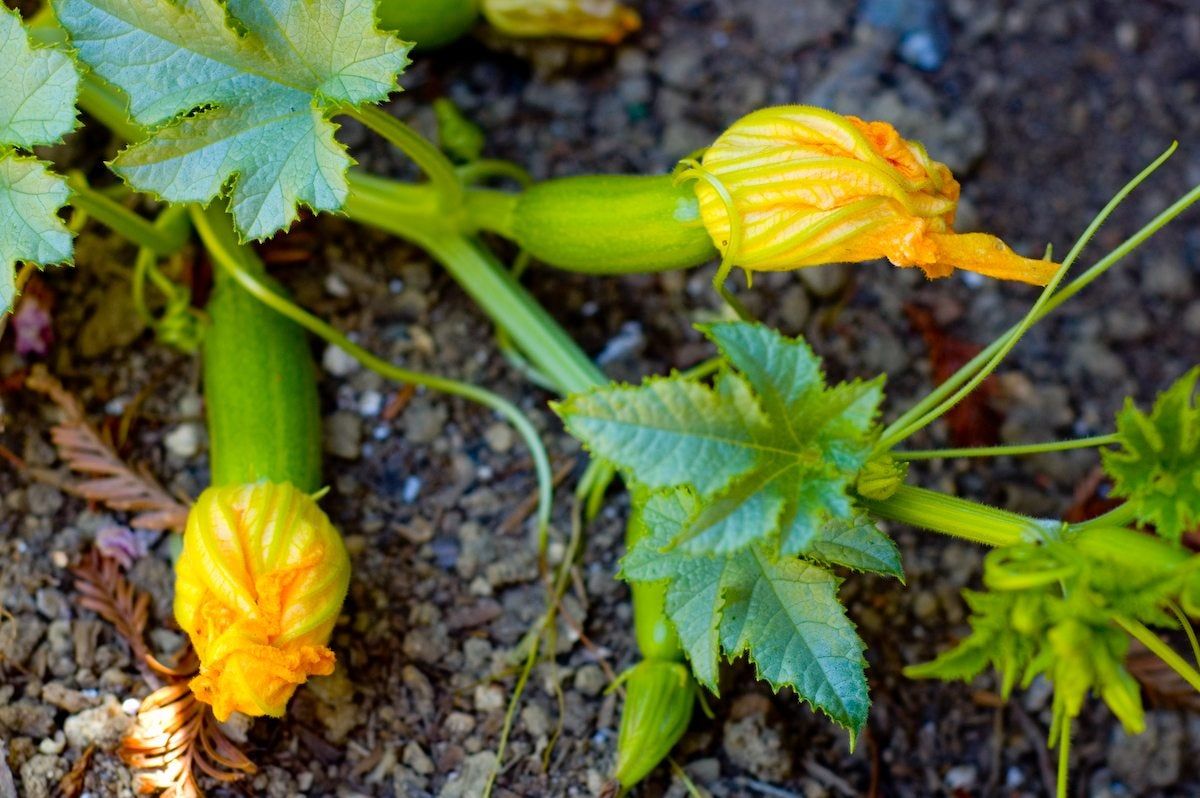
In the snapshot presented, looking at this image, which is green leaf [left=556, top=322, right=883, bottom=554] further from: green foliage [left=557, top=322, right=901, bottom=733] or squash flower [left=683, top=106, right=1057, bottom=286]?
squash flower [left=683, top=106, right=1057, bottom=286]

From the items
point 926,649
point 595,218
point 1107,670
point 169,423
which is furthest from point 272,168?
point 926,649

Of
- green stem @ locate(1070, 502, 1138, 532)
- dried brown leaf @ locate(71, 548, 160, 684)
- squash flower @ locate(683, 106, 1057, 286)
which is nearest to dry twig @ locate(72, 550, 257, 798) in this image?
dried brown leaf @ locate(71, 548, 160, 684)

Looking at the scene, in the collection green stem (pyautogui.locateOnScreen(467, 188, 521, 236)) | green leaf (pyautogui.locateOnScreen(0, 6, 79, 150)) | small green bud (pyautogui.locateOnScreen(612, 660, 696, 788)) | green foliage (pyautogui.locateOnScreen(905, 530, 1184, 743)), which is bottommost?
small green bud (pyautogui.locateOnScreen(612, 660, 696, 788))

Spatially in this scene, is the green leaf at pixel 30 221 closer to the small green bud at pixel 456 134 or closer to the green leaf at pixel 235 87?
the green leaf at pixel 235 87

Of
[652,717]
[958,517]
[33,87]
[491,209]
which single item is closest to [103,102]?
[33,87]

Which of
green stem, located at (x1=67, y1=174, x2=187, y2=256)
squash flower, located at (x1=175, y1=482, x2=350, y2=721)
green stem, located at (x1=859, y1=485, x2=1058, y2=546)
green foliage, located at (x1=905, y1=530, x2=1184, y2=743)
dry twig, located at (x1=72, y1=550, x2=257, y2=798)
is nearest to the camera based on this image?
A: green foliage, located at (x1=905, y1=530, x2=1184, y2=743)

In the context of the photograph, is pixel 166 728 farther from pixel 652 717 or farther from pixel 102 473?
pixel 652 717
